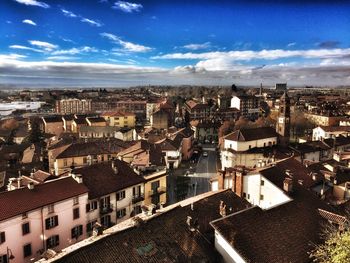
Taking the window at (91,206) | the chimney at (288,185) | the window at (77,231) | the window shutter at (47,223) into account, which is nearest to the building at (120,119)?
the window at (91,206)

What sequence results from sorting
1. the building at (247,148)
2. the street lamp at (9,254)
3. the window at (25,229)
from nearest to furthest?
the street lamp at (9,254)
the window at (25,229)
the building at (247,148)

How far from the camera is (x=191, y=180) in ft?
160

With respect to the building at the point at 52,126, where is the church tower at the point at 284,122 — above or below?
above

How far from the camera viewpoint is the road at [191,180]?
41594 mm


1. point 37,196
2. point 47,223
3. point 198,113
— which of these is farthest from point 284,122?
point 198,113

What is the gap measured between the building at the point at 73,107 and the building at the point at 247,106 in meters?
74.0

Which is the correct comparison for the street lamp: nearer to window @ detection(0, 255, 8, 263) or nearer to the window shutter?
window @ detection(0, 255, 8, 263)

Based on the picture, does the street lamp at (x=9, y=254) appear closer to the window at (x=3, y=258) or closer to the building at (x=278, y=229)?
the window at (x=3, y=258)

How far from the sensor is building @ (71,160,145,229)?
2784cm

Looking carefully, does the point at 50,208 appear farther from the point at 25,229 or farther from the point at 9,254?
the point at 9,254

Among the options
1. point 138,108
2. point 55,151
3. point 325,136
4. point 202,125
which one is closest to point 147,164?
point 55,151

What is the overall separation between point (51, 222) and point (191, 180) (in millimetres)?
27379

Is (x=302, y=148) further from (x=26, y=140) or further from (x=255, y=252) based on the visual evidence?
(x=26, y=140)

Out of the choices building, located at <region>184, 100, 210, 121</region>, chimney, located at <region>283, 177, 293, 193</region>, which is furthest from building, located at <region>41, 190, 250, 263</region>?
building, located at <region>184, 100, 210, 121</region>
